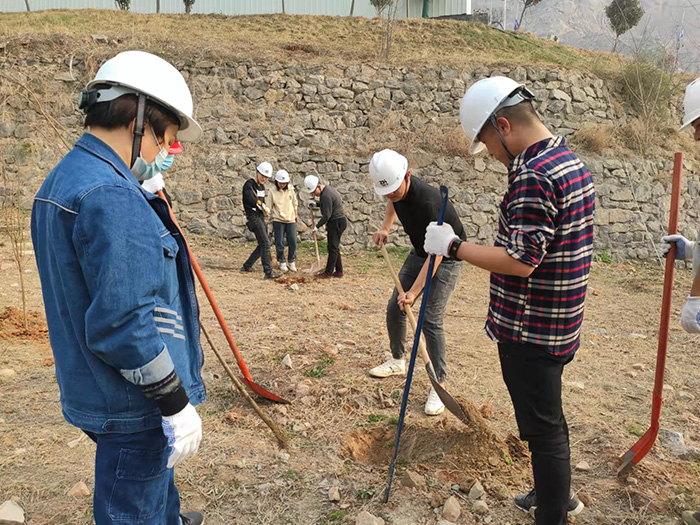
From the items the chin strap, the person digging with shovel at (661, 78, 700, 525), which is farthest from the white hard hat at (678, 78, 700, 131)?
the chin strap

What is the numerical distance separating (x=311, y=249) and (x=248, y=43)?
5806 mm

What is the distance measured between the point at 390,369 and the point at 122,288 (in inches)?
116

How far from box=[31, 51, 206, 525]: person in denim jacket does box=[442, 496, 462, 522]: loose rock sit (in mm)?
1395

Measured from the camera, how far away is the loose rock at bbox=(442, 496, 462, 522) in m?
2.53

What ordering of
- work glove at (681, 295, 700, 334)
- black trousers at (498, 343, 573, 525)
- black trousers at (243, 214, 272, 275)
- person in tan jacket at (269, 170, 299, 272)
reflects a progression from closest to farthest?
black trousers at (498, 343, 573, 525) < work glove at (681, 295, 700, 334) < black trousers at (243, 214, 272, 275) < person in tan jacket at (269, 170, 299, 272)

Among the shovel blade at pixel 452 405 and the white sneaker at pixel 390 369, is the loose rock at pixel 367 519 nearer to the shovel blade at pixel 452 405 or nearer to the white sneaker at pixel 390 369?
the shovel blade at pixel 452 405

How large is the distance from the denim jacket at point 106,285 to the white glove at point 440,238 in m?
1.12

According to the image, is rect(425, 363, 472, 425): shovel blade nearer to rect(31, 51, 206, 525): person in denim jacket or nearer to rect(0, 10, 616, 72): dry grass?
rect(31, 51, 206, 525): person in denim jacket

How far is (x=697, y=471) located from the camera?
2.91 metres

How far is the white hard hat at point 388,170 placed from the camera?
3.28 m

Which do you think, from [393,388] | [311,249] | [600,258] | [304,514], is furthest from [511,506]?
[600,258]

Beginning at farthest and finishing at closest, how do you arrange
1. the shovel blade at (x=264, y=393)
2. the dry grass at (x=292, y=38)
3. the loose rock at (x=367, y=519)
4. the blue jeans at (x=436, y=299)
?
the dry grass at (x=292, y=38) → the shovel blade at (x=264, y=393) → the blue jeans at (x=436, y=299) → the loose rock at (x=367, y=519)

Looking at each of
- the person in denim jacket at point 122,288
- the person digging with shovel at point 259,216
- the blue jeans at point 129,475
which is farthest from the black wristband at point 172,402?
the person digging with shovel at point 259,216

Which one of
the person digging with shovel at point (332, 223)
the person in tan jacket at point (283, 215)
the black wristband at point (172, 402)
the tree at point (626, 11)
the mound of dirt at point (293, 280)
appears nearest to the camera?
the black wristband at point (172, 402)
